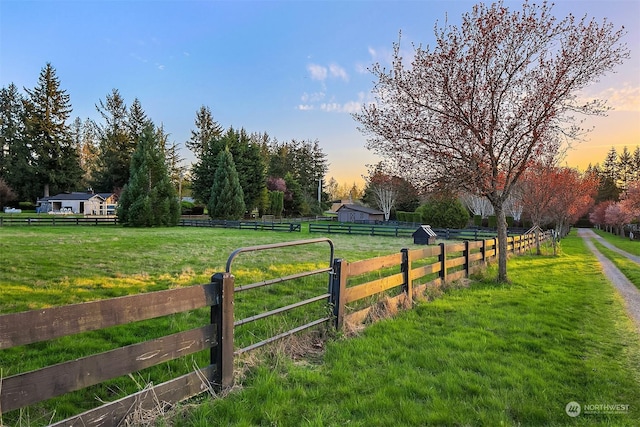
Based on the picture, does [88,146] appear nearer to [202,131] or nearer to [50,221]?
[202,131]

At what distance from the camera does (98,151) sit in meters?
64.6

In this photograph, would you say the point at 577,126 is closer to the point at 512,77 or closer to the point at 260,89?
the point at 512,77

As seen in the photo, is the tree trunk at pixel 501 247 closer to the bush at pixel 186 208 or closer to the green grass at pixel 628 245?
the green grass at pixel 628 245

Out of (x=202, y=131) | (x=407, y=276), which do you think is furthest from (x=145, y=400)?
(x=202, y=131)

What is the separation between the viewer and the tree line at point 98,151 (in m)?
53.3

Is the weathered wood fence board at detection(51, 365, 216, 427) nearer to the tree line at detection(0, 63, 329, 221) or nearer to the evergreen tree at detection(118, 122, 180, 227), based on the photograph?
the evergreen tree at detection(118, 122, 180, 227)

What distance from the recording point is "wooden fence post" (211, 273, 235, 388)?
3.04 meters

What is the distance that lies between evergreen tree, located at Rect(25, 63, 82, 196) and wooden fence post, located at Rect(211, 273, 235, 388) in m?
65.6

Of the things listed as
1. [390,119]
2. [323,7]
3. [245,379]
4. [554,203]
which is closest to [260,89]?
[323,7]

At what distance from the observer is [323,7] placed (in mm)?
12898

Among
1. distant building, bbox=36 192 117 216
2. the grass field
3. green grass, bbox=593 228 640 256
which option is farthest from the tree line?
the grass field

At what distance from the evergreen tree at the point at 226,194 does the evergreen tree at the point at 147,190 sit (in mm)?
9548

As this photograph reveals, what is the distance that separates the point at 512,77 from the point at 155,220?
33703 mm

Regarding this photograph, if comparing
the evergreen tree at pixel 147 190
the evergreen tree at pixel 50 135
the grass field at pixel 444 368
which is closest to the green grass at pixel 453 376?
the grass field at pixel 444 368
